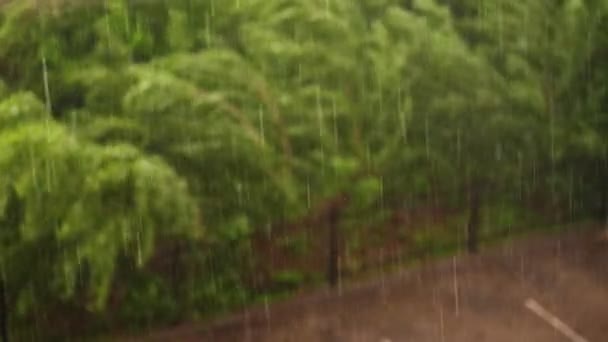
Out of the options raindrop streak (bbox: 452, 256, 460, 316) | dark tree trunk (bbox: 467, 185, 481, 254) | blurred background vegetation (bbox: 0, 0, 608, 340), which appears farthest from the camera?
dark tree trunk (bbox: 467, 185, 481, 254)

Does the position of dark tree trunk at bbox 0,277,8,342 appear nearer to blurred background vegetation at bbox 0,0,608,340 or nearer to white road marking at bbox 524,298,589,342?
blurred background vegetation at bbox 0,0,608,340

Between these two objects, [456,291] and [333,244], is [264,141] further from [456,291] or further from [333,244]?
[456,291]

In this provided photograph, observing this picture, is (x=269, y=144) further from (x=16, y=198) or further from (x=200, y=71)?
(x=16, y=198)

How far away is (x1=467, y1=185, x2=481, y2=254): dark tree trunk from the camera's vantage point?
31.6ft

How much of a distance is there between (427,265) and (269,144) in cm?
278

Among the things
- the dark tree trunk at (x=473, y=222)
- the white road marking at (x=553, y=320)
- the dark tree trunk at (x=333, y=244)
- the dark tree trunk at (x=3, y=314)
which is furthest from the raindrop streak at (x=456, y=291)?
the dark tree trunk at (x=3, y=314)

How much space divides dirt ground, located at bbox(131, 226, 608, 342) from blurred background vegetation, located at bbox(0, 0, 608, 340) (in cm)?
43

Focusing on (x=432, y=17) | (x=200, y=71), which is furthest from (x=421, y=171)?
(x=200, y=71)

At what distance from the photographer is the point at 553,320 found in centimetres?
851

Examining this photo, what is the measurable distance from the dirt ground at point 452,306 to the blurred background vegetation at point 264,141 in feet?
1.40

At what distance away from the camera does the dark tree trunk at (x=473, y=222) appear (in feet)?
31.6

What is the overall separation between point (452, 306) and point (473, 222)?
4.21 ft

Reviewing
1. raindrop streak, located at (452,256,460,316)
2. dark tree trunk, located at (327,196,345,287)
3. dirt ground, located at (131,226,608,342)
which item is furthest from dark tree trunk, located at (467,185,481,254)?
dark tree trunk, located at (327,196,345,287)

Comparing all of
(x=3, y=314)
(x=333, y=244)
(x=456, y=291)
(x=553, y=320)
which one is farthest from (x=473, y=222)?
(x=3, y=314)
